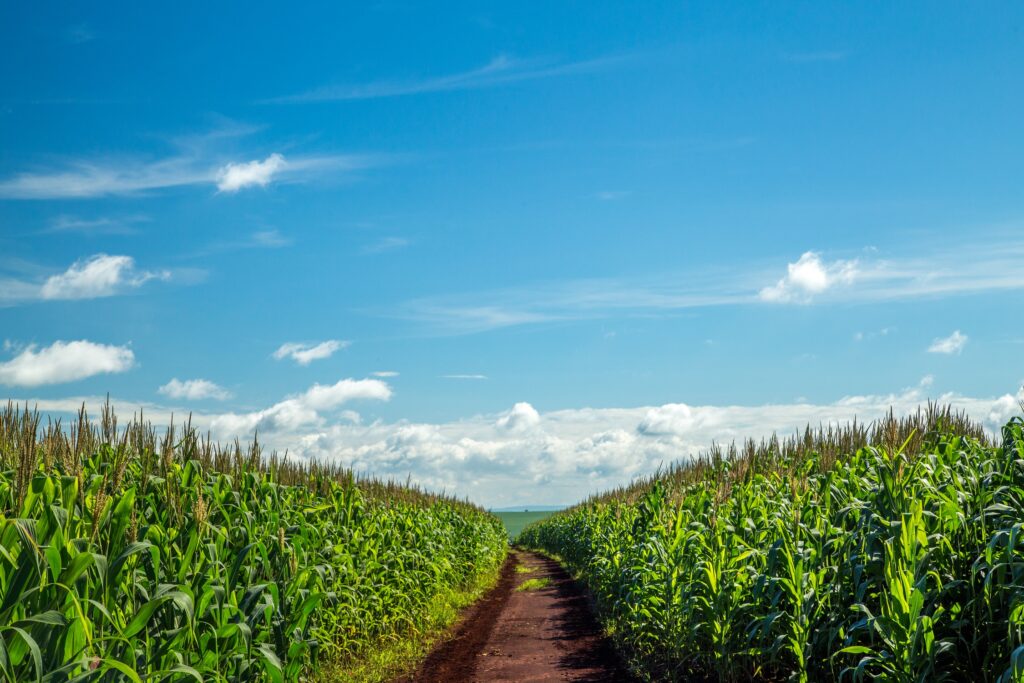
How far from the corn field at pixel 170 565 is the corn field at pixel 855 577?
16.0 feet

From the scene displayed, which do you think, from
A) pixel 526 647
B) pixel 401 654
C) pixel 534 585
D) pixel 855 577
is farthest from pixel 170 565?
pixel 534 585

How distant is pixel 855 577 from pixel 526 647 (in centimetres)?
898

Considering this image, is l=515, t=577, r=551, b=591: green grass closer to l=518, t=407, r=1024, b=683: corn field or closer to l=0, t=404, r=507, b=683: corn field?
l=0, t=404, r=507, b=683: corn field

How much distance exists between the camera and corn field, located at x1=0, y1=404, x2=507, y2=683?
5.20 meters

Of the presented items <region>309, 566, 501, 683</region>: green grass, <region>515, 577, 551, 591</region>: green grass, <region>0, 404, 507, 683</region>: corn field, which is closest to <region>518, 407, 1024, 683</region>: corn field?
<region>309, 566, 501, 683</region>: green grass

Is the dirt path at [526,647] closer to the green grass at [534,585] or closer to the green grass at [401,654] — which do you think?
the green grass at [401,654]

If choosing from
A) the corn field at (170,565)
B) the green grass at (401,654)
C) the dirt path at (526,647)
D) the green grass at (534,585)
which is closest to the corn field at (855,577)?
the dirt path at (526,647)

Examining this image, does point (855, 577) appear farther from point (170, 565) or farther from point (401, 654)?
point (401, 654)

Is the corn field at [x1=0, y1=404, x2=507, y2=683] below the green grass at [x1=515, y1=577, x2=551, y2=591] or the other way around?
the other way around

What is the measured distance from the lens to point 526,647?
1493 centimetres

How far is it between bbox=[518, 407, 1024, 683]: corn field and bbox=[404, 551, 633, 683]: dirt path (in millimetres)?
796

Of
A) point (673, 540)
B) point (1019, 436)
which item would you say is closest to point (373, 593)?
point (673, 540)

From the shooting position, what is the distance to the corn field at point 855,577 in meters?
6.30

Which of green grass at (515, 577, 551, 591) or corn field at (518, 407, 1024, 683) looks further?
green grass at (515, 577, 551, 591)
